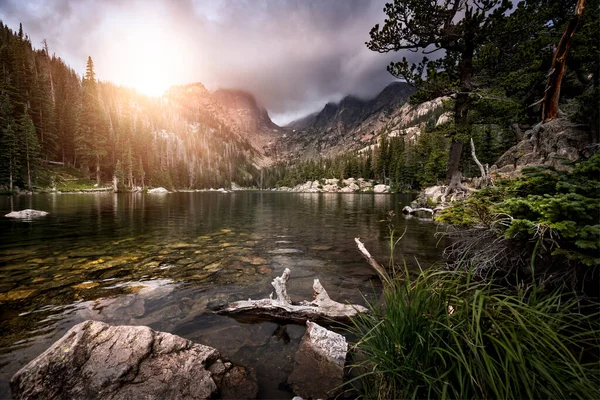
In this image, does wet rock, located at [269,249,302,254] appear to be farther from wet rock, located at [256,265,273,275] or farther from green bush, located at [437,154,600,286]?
green bush, located at [437,154,600,286]

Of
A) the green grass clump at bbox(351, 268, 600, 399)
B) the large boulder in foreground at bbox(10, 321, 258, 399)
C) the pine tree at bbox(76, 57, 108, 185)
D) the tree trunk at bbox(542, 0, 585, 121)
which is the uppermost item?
the pine tree at bbox(76, 57, 108, 185)

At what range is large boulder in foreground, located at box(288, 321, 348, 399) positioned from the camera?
3438 mm

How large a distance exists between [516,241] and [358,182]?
367 ft

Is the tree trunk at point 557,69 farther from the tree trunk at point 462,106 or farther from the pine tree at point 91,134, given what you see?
the pine tree at point 91,134

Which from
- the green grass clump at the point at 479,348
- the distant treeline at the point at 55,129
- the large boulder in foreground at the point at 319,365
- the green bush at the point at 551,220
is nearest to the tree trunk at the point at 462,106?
the green bush at the point at 551,220

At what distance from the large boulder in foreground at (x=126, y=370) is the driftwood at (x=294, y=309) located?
1.58 meters

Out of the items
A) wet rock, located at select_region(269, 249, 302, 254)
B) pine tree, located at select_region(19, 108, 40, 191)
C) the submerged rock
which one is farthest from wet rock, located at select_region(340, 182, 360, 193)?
the submerged rock

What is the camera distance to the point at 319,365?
376 centimetres

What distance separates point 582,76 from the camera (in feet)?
54.7

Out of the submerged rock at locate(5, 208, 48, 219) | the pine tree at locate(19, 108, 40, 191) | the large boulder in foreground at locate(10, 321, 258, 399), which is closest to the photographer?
the large boulder in foreground at locate(10, 321, 258, 399)

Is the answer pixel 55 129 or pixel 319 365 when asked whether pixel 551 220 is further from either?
pixel 55 129

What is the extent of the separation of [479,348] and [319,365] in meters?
2.50

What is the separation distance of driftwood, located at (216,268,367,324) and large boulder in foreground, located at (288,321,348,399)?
91 centimetres

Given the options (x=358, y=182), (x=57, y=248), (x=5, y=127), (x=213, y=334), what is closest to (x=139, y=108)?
(x=5, y=127)
